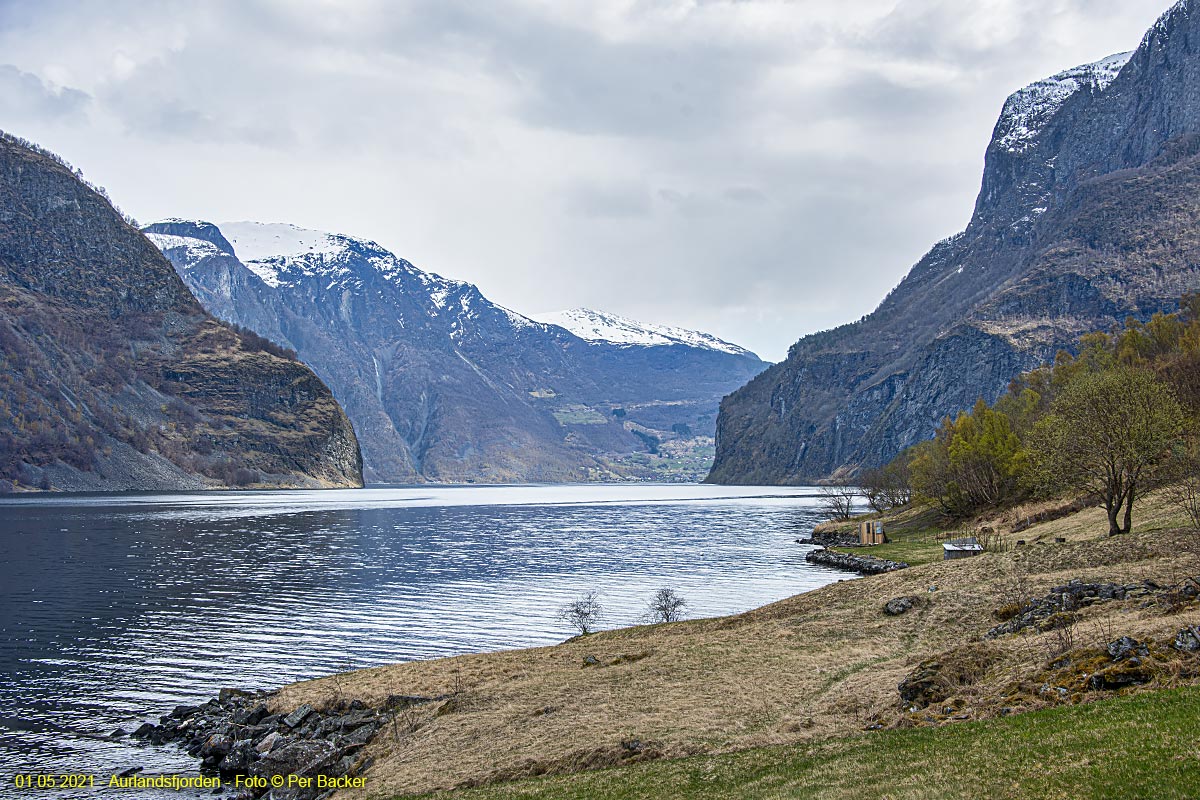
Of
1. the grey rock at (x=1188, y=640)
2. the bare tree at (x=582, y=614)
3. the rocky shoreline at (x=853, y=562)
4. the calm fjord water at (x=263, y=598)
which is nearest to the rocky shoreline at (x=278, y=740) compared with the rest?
the calm fjord water at (x=263, y=598)

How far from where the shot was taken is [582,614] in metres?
55.3

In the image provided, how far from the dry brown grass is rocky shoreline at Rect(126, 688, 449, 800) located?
1.05m

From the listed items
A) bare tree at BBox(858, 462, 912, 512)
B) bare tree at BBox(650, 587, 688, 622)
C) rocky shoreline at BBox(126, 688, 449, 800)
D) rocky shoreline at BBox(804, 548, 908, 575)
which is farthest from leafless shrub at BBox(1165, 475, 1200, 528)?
bare tree at BBox(858, 462, 912, 512)

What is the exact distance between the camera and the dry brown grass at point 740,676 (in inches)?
955

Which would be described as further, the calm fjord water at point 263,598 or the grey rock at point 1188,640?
the calm fjord water at point 263,598

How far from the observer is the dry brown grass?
24.2 meters

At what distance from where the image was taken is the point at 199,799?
1095 inches

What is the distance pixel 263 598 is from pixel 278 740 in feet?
133

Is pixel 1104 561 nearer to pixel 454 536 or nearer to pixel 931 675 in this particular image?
pixel 931 675

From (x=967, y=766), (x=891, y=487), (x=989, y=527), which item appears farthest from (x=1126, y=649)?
(x=891, y=487)

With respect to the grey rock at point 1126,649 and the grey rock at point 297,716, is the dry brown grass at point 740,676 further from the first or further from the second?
the grey rock at point 297,716

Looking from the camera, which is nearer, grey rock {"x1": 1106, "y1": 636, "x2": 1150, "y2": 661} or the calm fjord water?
grey rock {"x1": 1106, "y1": 636, "x2": 1150, "y2": 661}

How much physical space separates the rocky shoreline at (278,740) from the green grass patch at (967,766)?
7053 mm

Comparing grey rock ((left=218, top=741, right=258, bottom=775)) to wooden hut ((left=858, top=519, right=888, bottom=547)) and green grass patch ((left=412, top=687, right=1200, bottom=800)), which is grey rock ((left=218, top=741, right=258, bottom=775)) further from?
wooden hut ((left=858, top=519, right=888, bottom=547))
